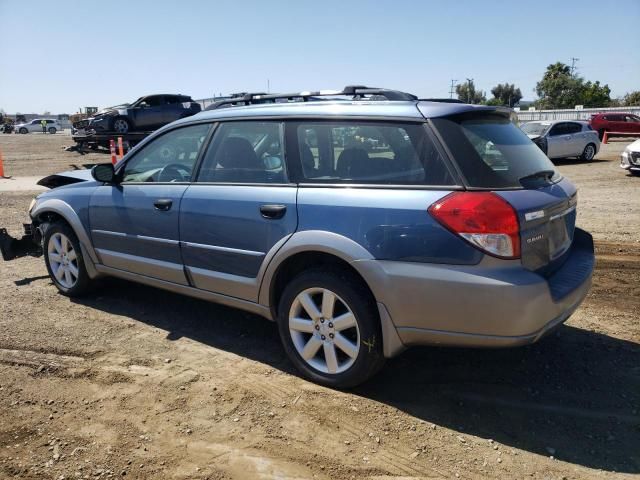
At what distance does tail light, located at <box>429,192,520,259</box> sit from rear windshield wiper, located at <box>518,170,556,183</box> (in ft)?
1.27

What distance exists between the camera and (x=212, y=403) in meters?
3.24

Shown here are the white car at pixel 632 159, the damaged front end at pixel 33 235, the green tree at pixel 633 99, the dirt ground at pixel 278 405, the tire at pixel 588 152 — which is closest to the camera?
the dirt ground at pixel 278 405

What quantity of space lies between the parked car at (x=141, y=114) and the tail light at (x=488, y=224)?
709 inches

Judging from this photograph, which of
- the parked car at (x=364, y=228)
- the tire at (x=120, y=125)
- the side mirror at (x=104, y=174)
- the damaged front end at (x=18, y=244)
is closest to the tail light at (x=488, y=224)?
the parked car at (x=364, y=228)

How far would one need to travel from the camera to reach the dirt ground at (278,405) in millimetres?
2674

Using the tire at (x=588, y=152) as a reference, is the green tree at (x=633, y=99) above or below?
above

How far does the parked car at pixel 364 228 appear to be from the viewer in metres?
2.77

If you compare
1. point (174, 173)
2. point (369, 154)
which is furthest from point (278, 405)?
point (174, 173)

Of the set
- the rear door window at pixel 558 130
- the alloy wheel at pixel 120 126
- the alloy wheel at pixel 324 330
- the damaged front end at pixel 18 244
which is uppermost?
the alloy wheel at pixel 120 126

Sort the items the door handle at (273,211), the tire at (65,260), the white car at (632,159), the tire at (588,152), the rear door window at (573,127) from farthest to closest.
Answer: the tire at (588,152), the rear door window at (573,127), the white car at (632,159), the tire at (65,260), the door handle at (273,211)

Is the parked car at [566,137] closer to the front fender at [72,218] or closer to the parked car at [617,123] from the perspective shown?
the parked car at [617,123]

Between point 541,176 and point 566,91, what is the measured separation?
7803 cm

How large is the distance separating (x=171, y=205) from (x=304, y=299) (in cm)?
140

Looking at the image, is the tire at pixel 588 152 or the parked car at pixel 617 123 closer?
the tire at pixel 588 152
